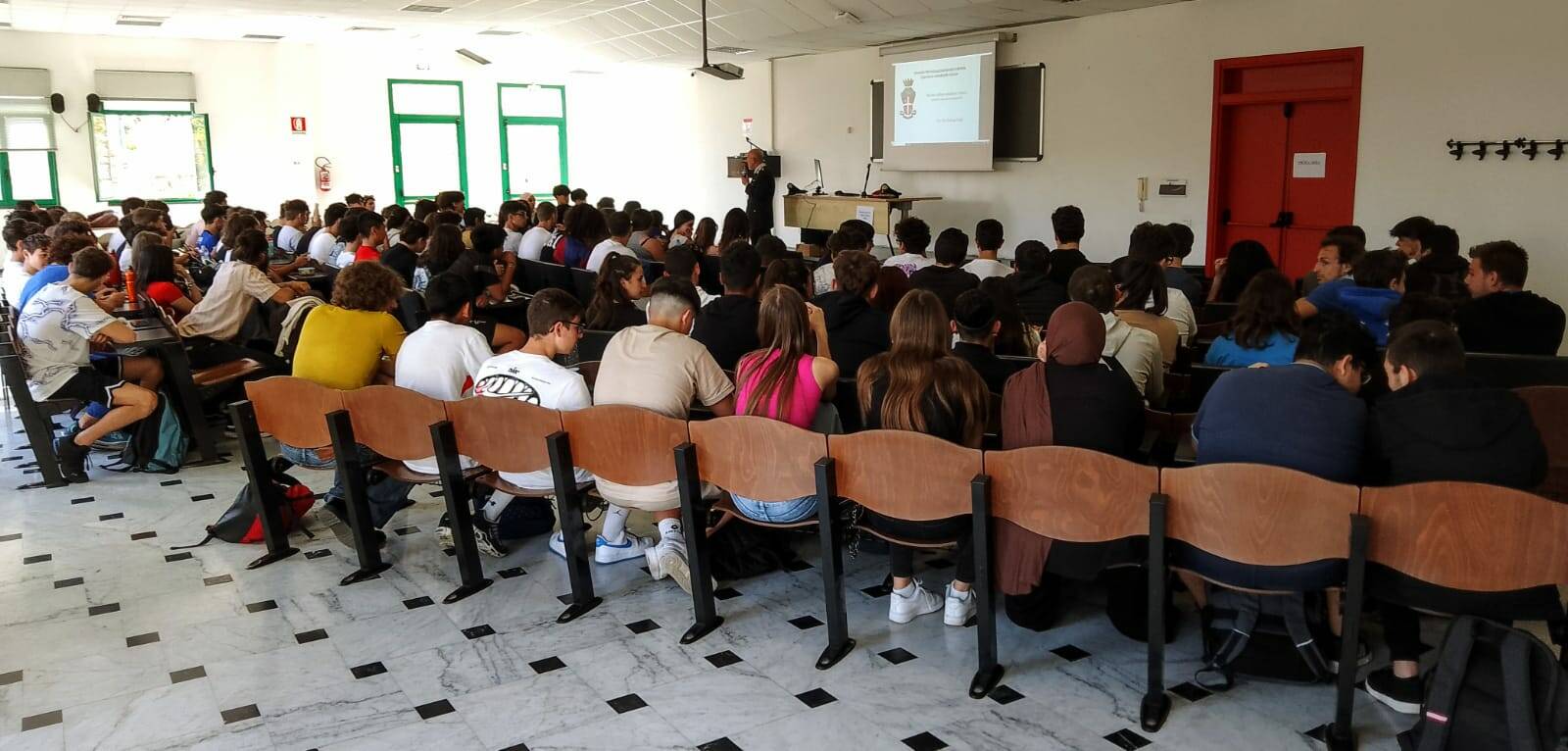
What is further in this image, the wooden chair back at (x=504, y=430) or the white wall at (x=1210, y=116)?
the white wall at (x=1210, y=116)

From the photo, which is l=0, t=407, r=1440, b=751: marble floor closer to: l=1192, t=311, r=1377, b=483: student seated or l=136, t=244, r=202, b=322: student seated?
l=1192, t=311, r=1377, b=483: student seated

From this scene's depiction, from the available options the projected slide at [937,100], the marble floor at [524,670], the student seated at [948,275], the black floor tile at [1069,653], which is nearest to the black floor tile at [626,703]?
the marble floor at [524,670]

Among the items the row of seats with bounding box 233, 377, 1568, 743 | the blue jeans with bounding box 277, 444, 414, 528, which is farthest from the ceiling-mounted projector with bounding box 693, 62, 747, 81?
the row of seats with bounding box 233, 377, 1568, 743

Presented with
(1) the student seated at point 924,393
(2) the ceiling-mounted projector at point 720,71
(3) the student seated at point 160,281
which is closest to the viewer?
(1) the student seated at point 924,393

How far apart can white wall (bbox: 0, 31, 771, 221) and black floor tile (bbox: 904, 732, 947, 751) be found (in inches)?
503

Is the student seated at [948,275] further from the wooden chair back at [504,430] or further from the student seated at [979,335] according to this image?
the wooden chair back at [504,430]

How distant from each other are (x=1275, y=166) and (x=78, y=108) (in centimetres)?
1403

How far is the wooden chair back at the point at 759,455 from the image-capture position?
132 inches

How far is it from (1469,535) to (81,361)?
5843 millimetres

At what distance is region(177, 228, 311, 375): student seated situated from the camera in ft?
20.9

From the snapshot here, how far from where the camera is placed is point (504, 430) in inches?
150

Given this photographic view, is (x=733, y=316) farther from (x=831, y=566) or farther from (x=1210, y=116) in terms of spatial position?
(x=1210, y=116)

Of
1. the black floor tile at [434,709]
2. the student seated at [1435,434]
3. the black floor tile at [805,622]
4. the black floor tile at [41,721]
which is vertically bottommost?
the black floor tile at [41,721]

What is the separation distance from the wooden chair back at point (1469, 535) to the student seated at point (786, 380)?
164cm
